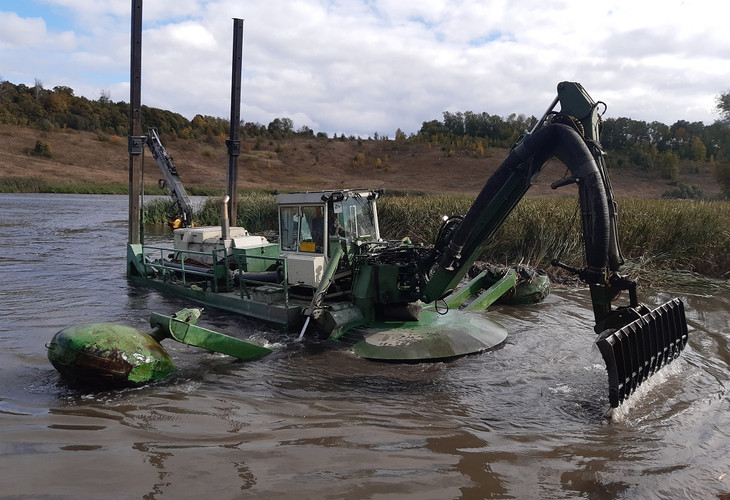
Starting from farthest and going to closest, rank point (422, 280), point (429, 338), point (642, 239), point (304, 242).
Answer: point (642, 239)
point (304, 242)
point (422, 280)
point (429, 338)

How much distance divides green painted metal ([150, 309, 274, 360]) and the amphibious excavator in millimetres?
15

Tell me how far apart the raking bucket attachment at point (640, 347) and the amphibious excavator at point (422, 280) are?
0.01m

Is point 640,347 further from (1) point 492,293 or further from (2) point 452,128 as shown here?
(2) point 452,128

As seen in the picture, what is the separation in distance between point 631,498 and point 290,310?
5441 millimetres

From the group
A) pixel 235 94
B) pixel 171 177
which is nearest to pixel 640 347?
pixel 235 94

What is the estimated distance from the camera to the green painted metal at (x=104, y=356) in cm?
571

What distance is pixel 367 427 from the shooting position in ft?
16.7

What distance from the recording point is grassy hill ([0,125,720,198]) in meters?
54.9

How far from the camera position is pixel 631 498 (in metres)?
3.87

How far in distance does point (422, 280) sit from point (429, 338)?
87cm

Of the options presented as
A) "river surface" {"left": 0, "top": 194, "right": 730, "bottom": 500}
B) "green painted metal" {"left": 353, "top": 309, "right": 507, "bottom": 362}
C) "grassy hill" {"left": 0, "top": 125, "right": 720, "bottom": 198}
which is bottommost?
"river surface" {"left": 0, "top": 194, "right": 730, "bottom": 500}

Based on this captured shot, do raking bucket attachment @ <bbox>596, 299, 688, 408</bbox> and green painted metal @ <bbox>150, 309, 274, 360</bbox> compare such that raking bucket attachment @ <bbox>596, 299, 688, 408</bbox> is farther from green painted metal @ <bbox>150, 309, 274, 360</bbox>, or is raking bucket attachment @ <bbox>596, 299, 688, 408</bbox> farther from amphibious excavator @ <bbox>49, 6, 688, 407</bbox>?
green painted metal @ <bbox>150, 309, 274, 360</bbox>

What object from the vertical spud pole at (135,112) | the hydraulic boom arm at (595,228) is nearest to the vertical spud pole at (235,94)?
the vertical spud pole at (135,112)

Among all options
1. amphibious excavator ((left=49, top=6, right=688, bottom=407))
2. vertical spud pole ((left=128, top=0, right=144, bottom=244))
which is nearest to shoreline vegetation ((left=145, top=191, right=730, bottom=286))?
amphibious excavator ((left=49, top=6, right=688, bottom=407))
